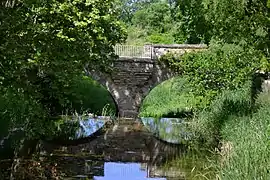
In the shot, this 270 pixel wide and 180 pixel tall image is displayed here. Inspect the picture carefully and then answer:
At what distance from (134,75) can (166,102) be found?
314 cm

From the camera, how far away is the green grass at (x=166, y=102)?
23.5m

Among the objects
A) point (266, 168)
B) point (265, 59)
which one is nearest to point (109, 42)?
point (265, 59)

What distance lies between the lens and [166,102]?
25.5m

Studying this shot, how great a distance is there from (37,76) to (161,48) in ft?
40.4

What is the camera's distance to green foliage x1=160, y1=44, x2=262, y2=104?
1622 cm

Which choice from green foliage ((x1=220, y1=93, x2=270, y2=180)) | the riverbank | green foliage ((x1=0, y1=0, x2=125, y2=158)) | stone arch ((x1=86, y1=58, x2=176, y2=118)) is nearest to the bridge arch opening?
stone arch ((x1=86, y1=58, x2=176, y2=118))

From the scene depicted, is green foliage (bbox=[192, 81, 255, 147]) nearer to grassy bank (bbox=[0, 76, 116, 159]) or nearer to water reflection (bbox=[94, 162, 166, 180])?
water reflection (bbox=[94, 162, 166, 180])

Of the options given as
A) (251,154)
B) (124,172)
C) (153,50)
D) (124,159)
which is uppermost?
(153,50)

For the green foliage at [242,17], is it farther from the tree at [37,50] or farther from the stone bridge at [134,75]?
the stone bridge at [134,75]

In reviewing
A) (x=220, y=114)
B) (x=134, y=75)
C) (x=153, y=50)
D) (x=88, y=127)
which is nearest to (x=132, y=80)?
(x=134, y=75)

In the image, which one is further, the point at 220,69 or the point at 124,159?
the point at 220,69

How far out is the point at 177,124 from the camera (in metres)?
20.2

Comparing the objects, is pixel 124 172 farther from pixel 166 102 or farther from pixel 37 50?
pixel 166 102

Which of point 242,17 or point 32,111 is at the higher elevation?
point 242,17
